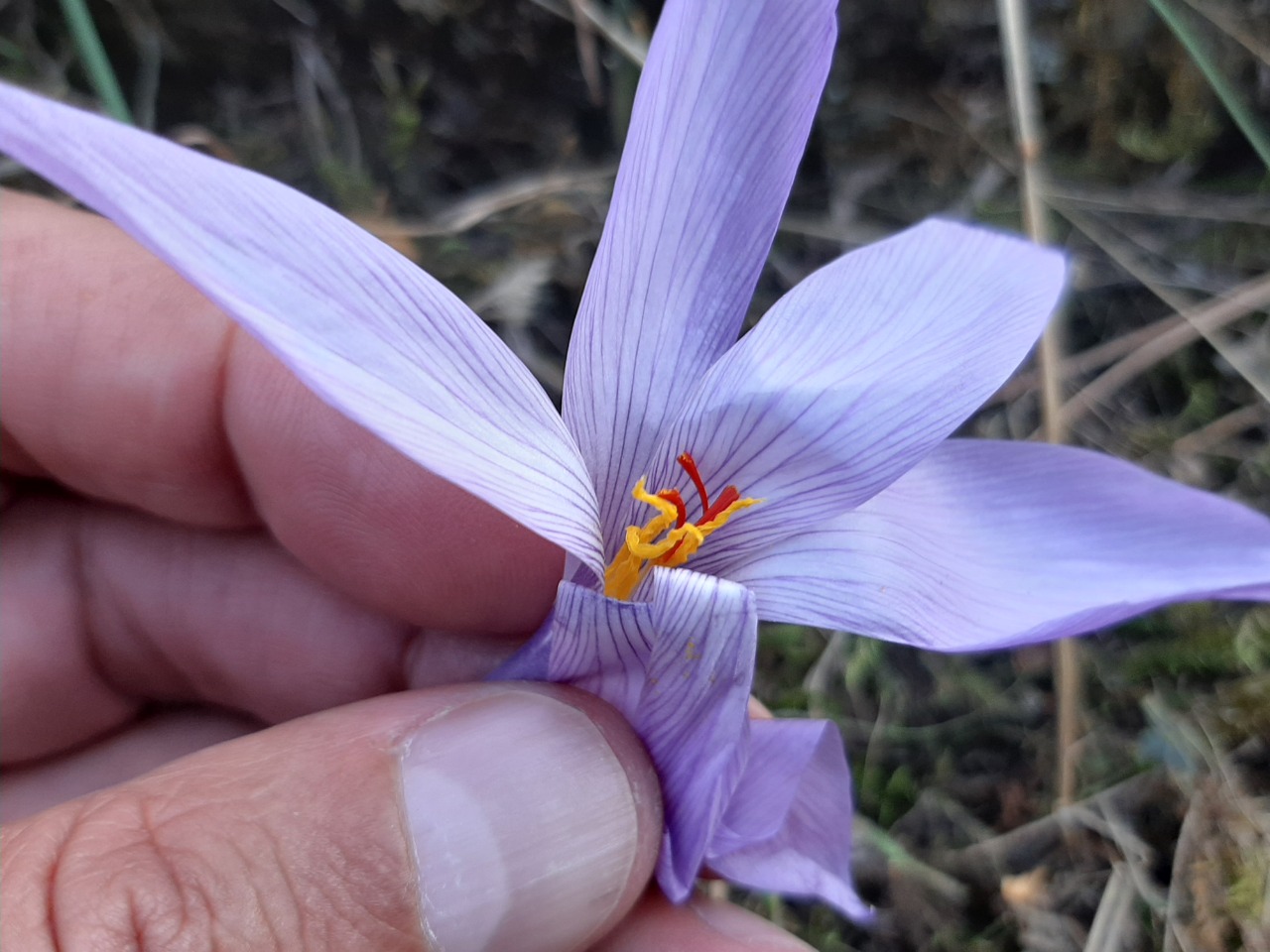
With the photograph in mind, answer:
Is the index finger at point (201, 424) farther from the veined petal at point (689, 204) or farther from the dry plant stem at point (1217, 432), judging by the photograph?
the dry plant stem at point (1217, 432)

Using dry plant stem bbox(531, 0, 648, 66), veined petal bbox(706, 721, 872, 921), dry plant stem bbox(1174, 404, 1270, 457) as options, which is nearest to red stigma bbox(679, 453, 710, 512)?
veined petal bbox(706, 721, 872, 921)

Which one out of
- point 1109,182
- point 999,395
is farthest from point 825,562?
point 1109,182

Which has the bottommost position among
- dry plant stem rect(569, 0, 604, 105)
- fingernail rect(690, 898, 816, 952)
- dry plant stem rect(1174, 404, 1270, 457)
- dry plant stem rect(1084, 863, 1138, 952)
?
dry plant stem rect(1084, 863, 1138, 952)

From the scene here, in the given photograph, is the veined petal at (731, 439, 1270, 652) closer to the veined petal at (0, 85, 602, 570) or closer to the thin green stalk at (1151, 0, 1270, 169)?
the veined petal at (0, 85, 602, 570)

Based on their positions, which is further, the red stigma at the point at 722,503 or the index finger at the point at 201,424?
the index finger at the point at 201,424

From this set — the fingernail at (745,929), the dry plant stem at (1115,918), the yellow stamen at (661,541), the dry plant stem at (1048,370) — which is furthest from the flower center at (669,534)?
the dry plant stem at (1115,918)

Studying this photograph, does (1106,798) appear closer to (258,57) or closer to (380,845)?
(380,845)

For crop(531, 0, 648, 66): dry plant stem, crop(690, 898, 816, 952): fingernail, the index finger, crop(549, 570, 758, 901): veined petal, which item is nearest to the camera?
crop(549, 570, 758, 901): veined petal

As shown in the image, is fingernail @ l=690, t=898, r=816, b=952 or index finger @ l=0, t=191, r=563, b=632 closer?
fingernail @ l=690, t=898, r=816, b=952
